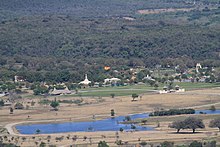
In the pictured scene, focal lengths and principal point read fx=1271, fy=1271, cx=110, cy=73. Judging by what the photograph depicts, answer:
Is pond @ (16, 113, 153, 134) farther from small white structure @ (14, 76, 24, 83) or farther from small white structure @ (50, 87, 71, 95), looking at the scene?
small white structure @ (14, 76, 24, 83)

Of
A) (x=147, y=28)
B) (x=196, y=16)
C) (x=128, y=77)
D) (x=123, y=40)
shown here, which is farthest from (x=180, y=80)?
(x=196, y=16)

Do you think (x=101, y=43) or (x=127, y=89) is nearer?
(x=127, y=89)

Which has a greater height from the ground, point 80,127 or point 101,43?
point 80,127

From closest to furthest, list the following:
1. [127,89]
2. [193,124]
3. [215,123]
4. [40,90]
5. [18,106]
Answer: [193,124]
[215,123]
[18,106]
[40,90]
[127,89]

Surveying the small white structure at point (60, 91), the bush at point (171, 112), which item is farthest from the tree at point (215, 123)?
the small white structure at point (60, 91)

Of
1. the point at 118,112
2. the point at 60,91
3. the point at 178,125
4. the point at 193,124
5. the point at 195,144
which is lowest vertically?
the point at 60,91

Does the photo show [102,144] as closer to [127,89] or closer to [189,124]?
[189,124]

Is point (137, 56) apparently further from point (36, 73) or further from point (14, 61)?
point (36, 73)

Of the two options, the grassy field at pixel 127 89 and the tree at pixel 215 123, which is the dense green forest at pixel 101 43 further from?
the tree at pixel 215 123

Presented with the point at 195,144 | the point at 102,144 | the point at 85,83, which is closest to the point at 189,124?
the point at 195,144

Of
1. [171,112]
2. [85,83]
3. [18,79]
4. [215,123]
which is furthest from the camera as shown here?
[18,79]
